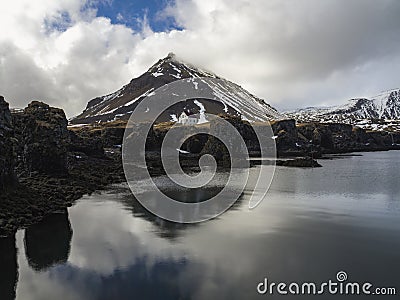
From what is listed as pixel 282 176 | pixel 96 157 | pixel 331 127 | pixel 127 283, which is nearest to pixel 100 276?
pixel 127 283

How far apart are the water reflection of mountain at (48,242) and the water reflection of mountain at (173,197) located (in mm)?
6723

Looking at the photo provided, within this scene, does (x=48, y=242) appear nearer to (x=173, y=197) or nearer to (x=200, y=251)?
(x=200, y=251)

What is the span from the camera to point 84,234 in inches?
1133

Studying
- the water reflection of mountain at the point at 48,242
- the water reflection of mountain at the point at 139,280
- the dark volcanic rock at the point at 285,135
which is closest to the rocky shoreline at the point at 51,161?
the water reflection of mountain at the point at 48,242

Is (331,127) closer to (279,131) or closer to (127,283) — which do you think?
(279,131)

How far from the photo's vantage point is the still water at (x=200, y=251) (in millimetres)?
19172

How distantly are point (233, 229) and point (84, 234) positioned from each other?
38.4 ft

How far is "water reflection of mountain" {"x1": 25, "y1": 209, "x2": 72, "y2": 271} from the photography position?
23297 millimetres

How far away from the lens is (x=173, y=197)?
142ft

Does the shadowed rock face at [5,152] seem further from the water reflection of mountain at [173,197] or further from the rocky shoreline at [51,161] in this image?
the water reflection of mountain at [173,197]

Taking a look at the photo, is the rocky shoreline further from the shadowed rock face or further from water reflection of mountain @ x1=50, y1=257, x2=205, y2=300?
water reflection of mountain @ x1=50, y1=257, x2=205, y2=300

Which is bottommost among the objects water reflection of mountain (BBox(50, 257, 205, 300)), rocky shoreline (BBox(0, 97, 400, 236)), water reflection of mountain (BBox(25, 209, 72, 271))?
water reflection of mountain (BBox(50, 257, 205, 300))

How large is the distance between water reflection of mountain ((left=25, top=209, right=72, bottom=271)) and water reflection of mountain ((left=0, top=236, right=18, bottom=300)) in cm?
89

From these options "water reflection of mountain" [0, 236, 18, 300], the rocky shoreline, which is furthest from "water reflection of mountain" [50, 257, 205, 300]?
the rocky shoreline
